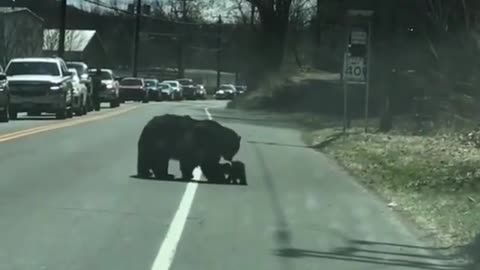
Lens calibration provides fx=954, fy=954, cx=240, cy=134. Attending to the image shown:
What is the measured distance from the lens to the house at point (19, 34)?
72.8 metres

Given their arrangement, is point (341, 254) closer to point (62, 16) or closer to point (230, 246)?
point (230, 246)

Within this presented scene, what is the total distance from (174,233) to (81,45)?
9099cm

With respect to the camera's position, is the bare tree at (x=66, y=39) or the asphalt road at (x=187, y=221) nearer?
the asphalt road at (x=187, y=221)

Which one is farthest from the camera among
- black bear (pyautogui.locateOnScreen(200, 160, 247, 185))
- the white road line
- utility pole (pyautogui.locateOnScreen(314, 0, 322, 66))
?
utility pole (pyautogui.locateOnScreen(314, 0, 322, 66))

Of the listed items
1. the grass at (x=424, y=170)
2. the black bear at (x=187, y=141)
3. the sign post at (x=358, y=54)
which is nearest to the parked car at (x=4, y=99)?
the grass at (x=424, y=170)

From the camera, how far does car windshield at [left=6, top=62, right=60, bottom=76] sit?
3316 centimetres

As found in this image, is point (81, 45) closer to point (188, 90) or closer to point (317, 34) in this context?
point (188, 90)

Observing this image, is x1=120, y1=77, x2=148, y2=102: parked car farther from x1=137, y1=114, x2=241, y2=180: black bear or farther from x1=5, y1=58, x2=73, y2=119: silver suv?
x1=137, y1=114, x2=241, y2=180: black bear

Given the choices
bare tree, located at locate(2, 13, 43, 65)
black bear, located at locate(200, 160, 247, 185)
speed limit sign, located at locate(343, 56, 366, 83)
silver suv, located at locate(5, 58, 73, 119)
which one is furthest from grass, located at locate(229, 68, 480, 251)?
bare tree, located at locate(2, 13, 43, 65)

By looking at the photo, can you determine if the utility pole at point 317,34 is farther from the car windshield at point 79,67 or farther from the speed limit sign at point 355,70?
the speed limit sign at point 355,70

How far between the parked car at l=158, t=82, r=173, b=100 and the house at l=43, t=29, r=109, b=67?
56.0 ft

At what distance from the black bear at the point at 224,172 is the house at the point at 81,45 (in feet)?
243

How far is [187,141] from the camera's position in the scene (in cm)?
1460

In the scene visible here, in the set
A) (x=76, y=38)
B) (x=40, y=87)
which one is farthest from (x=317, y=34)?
(x=76, y=38)
